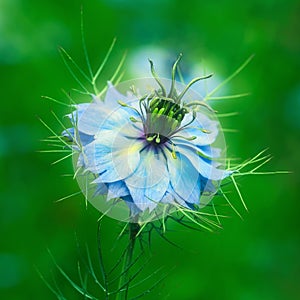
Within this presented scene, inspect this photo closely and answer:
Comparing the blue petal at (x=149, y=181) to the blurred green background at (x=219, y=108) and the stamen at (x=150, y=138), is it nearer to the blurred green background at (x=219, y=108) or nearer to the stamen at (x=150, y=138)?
the stamen at (x=150, y=138)

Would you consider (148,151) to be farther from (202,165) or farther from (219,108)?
(219,108)

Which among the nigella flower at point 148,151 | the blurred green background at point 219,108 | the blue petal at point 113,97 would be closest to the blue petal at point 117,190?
the nigella flower at point 148,151

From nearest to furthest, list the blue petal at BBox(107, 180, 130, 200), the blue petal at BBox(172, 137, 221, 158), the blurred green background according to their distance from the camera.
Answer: the blue petal at BBox(107, 180, 130, 200) → the blue petal at BBox(172, 137, 221, 158) → the blurred green background

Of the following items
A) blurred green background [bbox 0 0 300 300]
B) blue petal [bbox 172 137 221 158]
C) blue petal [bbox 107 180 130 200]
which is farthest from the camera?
blurred green background [bbox 0 0 300 300]

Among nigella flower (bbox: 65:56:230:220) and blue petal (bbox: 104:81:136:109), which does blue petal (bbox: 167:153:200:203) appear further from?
blue petal (bbox: 104:81:136:109)

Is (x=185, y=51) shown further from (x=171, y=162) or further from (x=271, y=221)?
(x=171, y=162)

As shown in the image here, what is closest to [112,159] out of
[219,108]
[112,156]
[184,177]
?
[112,156]

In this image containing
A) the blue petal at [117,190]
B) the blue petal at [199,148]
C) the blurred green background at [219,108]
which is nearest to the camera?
the blue petal at [117,190]

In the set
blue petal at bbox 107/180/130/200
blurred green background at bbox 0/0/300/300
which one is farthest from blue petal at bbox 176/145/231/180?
blurred green background at bbox 0/0/300/300
